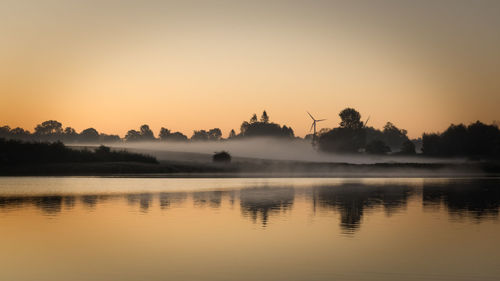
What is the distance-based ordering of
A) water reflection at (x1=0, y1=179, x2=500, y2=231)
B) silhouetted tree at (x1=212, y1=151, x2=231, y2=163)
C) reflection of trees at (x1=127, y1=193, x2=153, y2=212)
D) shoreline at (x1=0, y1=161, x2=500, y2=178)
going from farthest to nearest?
silhouetted tree at (x1=212, y1=151, x2=231, y2=163)
shoreline at (x1=0, y1=161, x2=500, y2=178)
reflection of trees at (x1=127, y1=193, x2=153, y2=212)
water reflection at (x1=0, y1=179, x2=500, y2=231)

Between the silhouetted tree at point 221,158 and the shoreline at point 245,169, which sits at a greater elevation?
the silhouetted tree at point 221,158

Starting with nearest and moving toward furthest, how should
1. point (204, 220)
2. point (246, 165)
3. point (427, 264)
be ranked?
1. point (427, 264)
2. point (204, 220)
3. point (246, 165)

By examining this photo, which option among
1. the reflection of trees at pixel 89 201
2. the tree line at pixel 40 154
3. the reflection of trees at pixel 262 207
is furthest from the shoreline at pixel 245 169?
the reflection of trees at pixel 262 207

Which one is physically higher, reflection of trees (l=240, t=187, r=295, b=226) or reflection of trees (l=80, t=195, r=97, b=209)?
reflection of trees (l=240, t=187, r=295, b=226)

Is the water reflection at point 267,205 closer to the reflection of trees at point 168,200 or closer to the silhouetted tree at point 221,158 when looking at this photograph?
the reflection of trees at point 168,200

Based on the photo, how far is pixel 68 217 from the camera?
35781mm

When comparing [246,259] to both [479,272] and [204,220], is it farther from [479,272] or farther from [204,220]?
[204,220]

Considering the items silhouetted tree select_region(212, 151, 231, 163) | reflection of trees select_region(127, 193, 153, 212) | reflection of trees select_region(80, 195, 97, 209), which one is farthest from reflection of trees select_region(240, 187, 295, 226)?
silhouetted tree select_region(212, 151, 231, 163)

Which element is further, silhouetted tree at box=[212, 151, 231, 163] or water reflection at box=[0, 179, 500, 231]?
silhouetted tree at box=[212, 151, 231, 163]

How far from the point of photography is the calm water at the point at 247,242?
1995 centimetres

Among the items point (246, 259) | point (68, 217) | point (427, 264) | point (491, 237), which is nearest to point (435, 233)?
point (491, 237)

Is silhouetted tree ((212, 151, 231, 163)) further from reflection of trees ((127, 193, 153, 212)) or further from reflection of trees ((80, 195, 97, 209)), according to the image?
reflection of trees ((80, 195, 97, 209))

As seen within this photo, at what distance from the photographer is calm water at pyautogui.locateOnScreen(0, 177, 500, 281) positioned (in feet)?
65.5

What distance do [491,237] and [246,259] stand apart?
13.0 metres
